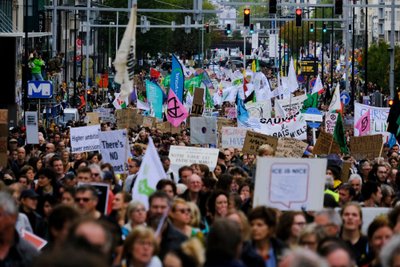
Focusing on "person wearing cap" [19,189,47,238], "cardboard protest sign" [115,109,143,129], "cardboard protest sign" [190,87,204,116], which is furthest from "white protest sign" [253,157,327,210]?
"cardboard protest sign" [190,87,204,116]

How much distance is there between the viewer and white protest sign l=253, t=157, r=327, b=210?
519 inches

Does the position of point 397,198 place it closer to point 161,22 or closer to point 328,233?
point 328,233

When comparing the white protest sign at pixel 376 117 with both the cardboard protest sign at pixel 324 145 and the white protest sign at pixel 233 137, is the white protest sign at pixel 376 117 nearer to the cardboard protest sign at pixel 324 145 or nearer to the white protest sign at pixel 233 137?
the white protest sign at pixel 233 137

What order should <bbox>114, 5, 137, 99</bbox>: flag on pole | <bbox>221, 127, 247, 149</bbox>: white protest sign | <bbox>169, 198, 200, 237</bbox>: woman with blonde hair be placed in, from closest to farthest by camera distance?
<bbox>169, 198, 200, 237</bbox>: woman with blonde hair, <bbox>114, 5, 137, 99</bbox>: flag on pole, <bbox>221, 127, 247, 149</bbox>: white protest sign

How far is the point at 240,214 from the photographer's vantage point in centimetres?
1163

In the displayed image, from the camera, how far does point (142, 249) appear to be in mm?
9711

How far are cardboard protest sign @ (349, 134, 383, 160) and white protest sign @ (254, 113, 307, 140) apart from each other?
4.22m

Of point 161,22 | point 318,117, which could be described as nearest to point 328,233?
point 318,117

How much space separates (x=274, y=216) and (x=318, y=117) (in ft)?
85.7

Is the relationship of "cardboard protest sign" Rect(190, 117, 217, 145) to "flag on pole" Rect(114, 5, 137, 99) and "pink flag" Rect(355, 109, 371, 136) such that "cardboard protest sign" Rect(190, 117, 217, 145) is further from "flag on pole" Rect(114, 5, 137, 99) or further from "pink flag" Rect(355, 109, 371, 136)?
"flag on pole" Rect(114, 5, 137, 99)

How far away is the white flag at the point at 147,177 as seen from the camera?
14109 millimetres

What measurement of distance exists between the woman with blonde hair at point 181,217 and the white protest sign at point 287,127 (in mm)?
17872

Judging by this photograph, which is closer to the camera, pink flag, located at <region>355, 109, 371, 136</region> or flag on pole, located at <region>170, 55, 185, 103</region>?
pink flag, located at <region>355, 109, 371, 136</region>

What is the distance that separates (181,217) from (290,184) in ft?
5.65
